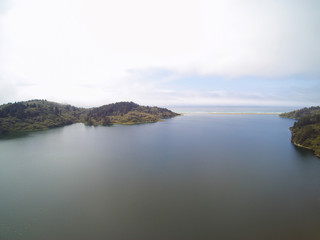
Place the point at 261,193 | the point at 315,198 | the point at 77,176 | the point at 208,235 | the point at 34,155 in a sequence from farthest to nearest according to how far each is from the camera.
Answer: the point at 34,155, the point at 77,176, the point at 261,193, the point at 315,198, the point at 208,235

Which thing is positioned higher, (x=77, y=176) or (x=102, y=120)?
(x=102, y=120)

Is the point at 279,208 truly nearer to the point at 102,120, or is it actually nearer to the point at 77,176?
the point at 77,176

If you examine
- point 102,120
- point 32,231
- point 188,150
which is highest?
point 102,120

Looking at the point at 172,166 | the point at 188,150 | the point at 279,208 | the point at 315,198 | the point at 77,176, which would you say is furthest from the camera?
the point at 188,150

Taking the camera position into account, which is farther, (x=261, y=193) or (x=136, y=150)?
(x=136, y=150)

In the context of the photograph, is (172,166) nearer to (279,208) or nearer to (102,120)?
(279,208)

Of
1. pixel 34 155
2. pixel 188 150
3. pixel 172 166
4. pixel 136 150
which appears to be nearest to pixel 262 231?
pixel 172 166

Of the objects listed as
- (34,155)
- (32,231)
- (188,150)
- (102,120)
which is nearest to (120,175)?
(32,231)
